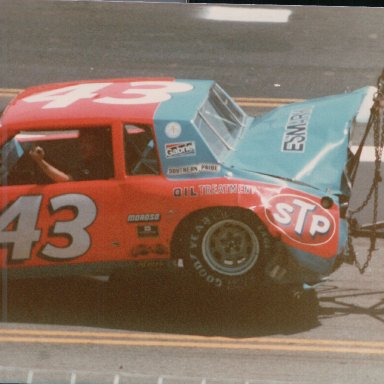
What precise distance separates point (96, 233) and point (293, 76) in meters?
8.02

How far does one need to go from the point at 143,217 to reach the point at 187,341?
42.2 inches

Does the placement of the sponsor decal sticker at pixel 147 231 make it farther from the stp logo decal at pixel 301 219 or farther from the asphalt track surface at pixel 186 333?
the stp logo decal at pixel 301 219

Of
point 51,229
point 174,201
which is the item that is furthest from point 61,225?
point 174,201

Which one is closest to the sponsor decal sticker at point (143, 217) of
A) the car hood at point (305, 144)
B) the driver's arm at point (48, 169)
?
the driver's arm at point (48, 169)

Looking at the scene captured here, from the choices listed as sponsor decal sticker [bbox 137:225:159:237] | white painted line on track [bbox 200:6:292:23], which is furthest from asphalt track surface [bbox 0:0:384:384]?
white painted line on track [bbox 200:6:292:23]

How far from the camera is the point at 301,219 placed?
9.28 meters

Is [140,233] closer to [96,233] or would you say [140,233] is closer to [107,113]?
[96,233]

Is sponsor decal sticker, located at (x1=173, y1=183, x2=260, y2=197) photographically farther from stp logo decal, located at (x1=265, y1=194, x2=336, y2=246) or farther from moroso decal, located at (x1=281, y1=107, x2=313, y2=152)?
moroso decal, located at (x1=281, y1=107, x2=313, y2=152)

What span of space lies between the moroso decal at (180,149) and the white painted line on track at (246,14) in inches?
407

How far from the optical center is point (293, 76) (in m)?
17.0

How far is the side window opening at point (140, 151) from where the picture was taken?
376 inches

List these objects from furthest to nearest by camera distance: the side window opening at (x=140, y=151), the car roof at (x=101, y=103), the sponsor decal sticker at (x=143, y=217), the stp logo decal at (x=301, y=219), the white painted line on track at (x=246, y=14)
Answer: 1. the white painted line on track at (x=246, y=14)
2. the car roof at (x=101, y=103)
3. the side window opening at (x=140, y=151)
4. the sponsor decal sticker at (x=143, y=217)
5. the stp logo decal at (x=301, y=219)

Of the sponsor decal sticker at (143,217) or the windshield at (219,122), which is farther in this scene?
the windshield at (219,122)

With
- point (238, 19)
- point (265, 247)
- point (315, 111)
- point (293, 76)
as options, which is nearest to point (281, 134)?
point (315, 111)
